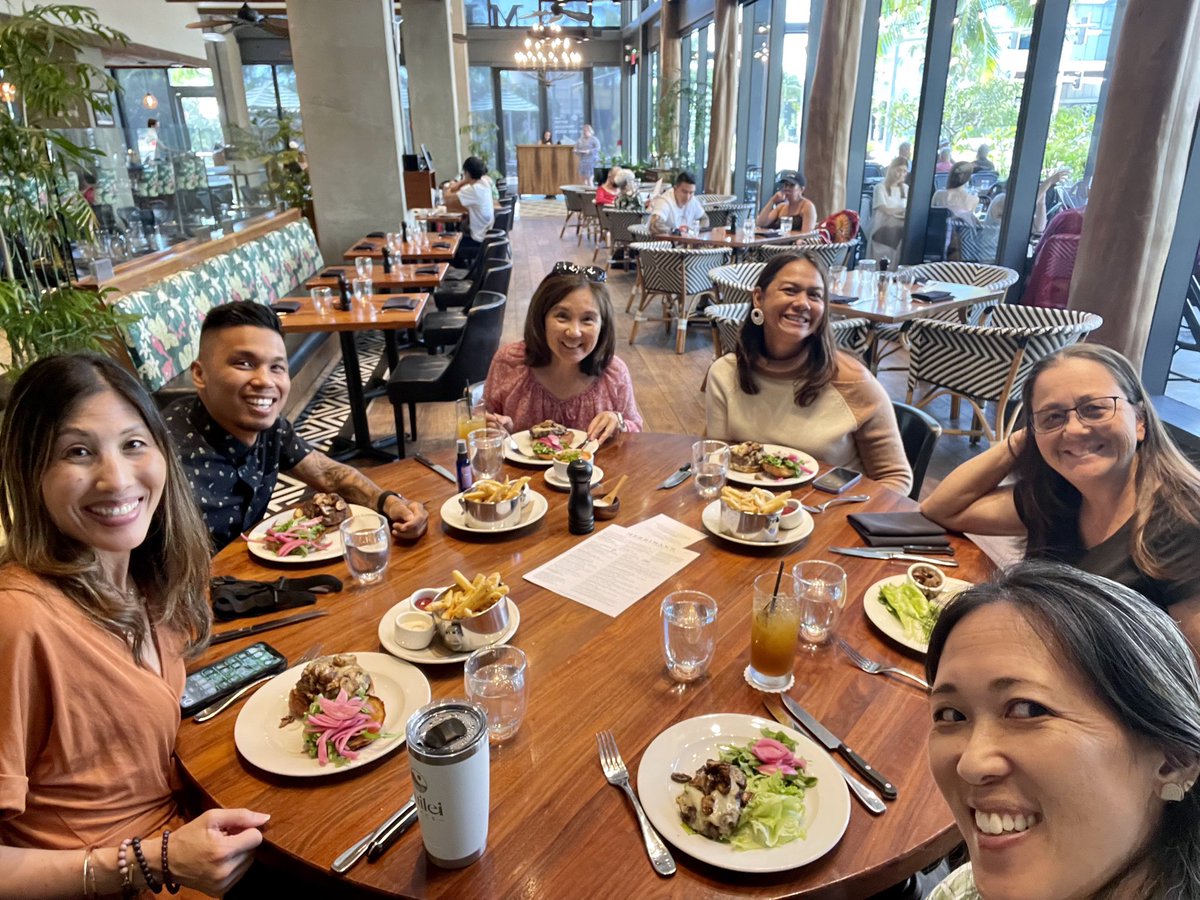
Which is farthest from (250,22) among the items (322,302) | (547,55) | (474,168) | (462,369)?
(547,55)

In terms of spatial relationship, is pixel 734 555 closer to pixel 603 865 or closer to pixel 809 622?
pixel 809 622

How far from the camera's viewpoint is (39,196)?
310 cm

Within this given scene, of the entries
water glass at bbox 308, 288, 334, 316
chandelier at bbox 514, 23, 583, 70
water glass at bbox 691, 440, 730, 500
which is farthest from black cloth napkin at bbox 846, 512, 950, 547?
chandelier at bbox 514, 23, 583, 70

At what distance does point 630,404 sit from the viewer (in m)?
2.55

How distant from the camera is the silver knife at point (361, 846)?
0.89m

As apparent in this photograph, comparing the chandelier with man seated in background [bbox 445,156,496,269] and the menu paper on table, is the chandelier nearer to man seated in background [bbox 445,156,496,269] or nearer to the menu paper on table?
man seated in background [bbox 445,156,496,269]

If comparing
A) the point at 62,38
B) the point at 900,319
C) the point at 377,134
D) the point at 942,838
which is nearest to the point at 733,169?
the point at 377,134

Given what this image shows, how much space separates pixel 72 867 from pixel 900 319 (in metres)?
4.31

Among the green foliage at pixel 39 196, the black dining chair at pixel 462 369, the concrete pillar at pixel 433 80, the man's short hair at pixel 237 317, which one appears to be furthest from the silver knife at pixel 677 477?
the concrete pillar at pixel 433 80

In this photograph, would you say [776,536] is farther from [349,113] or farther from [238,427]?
[349,113]

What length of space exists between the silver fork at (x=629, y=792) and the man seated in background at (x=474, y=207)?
743 centimetres

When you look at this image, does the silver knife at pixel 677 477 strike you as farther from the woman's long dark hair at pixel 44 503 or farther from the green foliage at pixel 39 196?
the green foliage at pixel 39 196

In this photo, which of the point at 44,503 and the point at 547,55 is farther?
the point at 547,55

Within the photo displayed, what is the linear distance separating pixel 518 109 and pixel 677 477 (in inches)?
759
